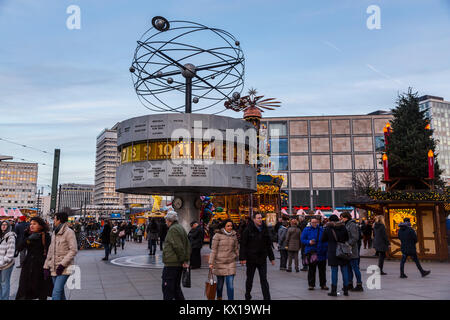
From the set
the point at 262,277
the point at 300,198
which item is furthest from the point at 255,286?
the point at 300,198

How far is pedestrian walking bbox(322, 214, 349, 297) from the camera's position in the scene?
888 cm

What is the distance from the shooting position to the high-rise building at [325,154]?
274 feet

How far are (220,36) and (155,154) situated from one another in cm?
635

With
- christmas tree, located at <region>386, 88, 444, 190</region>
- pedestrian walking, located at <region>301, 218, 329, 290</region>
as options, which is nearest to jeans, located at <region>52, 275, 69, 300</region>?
pedestrian walking, located at <region>301, 218, 329, 290</region>

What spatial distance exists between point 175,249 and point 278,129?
8262cm

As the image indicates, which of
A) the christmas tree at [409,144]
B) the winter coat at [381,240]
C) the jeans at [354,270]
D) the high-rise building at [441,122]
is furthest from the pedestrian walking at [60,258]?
the high-rise building at [441,122]

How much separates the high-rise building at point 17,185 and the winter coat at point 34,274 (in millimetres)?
178629

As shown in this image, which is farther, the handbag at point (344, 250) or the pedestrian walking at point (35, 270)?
the handbag at point (344, 250)

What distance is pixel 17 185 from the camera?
170000 millimetres

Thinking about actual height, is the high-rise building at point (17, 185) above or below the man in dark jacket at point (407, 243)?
above

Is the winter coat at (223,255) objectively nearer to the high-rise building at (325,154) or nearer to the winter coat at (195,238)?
the winter coat at (195,238)

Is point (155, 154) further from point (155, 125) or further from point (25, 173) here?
point (25, 173)
